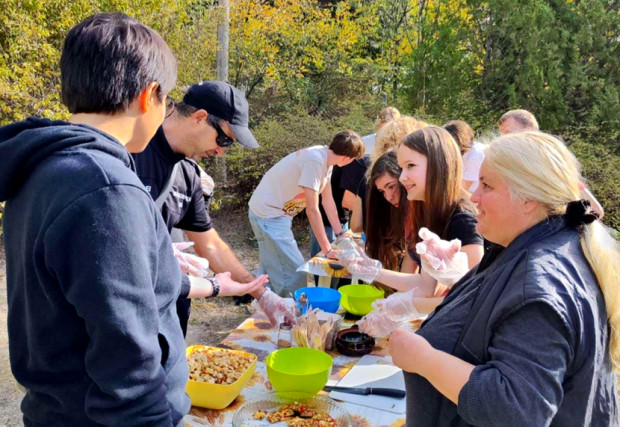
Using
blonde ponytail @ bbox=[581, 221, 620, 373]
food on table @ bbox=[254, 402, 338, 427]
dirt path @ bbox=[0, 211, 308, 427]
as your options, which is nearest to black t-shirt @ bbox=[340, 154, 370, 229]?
dirt path @ bbox=[0, 211, 308, 427]

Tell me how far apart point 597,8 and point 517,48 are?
1148 mm

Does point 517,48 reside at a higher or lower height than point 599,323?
higher

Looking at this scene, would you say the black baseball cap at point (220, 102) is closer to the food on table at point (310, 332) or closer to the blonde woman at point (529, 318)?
the food on table at point (310, 332)

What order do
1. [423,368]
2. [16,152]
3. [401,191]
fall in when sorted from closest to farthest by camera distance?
1. [16,152]
2. [423,368]
3. [401,191]

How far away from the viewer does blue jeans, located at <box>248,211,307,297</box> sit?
162 inches

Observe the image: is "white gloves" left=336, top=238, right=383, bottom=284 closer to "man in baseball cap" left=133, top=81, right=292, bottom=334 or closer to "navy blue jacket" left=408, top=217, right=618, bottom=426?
"man in baseball cap" left=133, top=81, right=292, bottom=334

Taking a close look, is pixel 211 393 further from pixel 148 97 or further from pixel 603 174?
pixel 603 174

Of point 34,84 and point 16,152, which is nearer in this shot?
point 16,152

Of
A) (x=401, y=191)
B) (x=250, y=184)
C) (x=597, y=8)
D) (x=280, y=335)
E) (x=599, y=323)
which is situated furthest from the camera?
(x=250, y=184)

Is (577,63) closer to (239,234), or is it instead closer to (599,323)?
(239,234)

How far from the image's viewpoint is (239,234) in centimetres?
734

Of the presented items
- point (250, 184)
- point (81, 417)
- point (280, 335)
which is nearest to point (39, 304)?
point (81, 417)

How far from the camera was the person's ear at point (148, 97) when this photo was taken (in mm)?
1067

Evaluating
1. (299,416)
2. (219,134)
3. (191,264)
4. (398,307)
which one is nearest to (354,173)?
(219,134)
